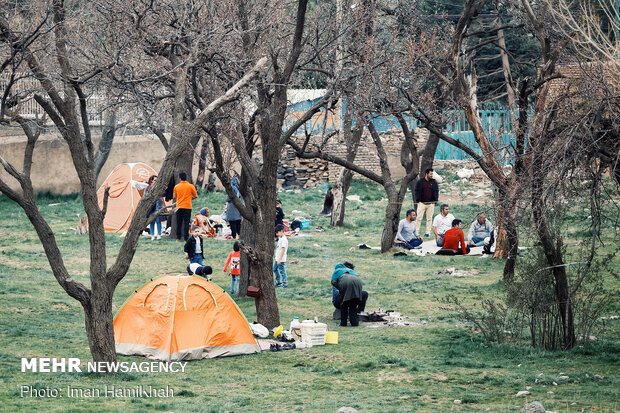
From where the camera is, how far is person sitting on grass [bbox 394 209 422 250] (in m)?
21.5

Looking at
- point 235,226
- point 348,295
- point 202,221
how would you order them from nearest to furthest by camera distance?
point 348,295
point 202,221
point 235,226

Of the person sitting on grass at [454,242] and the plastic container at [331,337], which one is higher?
the person sitting on grass at [454,242]

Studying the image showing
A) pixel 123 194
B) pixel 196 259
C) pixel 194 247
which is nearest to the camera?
pixel 194 247

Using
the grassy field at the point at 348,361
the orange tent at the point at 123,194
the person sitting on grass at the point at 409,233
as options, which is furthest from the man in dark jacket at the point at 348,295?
the orange tent at the point at 123,194

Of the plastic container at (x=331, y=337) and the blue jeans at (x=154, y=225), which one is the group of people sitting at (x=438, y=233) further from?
the plastic container at (x=331, y=337)

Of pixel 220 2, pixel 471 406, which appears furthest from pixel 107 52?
pixel 471 406

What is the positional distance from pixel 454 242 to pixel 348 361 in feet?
32.1

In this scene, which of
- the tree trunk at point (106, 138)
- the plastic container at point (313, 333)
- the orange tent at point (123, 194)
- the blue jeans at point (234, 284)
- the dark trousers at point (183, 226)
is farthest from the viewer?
the tree trunk at point (106, 138)

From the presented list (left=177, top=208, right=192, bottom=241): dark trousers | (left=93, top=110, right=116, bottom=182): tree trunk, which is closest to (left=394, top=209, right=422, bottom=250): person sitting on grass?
(left=177, top=208, right=192, bottom=241): dark trousers

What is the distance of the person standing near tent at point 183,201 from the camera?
840 inches

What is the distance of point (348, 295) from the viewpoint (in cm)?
1342

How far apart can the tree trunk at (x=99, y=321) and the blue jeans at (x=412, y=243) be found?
40.8 ft

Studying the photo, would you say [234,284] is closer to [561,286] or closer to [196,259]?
[196,259]

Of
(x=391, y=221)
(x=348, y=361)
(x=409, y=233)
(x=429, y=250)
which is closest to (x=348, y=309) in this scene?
(x=348, y=361)
